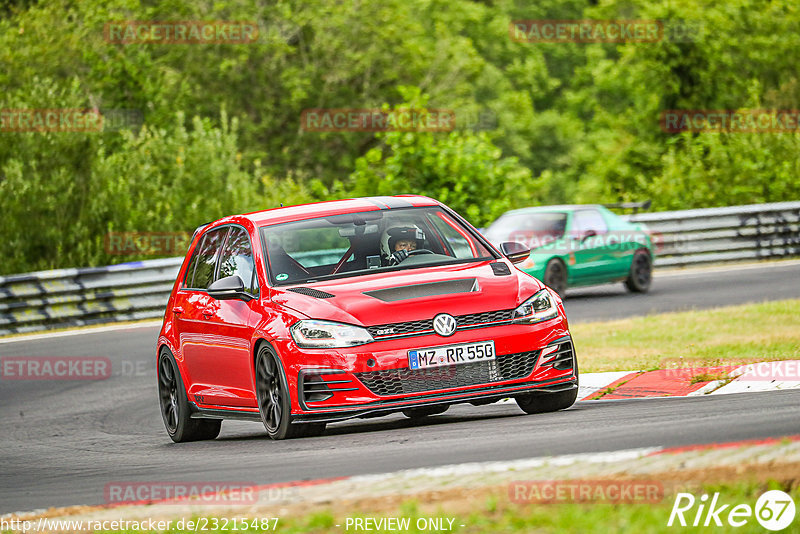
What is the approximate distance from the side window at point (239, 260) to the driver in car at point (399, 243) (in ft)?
3.12

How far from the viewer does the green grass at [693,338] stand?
39.1 feet

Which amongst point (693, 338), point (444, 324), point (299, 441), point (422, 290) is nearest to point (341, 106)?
point (693, 338)

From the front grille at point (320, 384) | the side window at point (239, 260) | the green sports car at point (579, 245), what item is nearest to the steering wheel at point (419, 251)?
the side window at point (239, 260)

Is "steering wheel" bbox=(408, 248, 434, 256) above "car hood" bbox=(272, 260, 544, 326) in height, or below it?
below

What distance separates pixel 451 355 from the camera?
333 inches

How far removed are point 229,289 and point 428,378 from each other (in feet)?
5.54

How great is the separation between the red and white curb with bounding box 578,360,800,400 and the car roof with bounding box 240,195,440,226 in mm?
2092

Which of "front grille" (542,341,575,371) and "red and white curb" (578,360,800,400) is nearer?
"front grille" (542,341,575,371)

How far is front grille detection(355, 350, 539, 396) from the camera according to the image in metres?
8.41

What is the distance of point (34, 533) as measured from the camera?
19.7 ft
